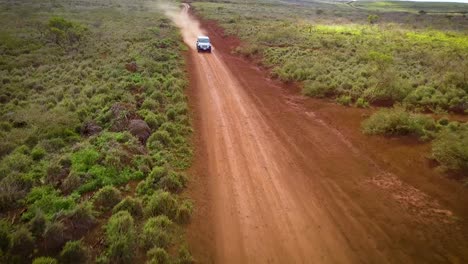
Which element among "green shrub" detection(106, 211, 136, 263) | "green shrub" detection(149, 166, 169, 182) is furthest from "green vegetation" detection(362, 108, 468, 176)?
"green shrub" detection(106, 211, 136, 263)

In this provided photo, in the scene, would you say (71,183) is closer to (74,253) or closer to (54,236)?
(54,236)

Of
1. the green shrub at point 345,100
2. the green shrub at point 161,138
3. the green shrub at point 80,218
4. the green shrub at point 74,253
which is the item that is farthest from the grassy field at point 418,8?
the green shrub at point 74,253

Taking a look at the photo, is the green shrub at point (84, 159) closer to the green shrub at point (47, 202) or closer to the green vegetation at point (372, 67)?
the green shrub at point (47, 202)

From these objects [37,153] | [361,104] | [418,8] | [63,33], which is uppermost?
[418,8]

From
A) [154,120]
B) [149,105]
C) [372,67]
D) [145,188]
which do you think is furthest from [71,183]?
[372,67]

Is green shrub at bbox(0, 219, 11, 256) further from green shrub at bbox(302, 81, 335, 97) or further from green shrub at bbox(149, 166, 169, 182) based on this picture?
green shrub at bbox(302, 81, 335, 97)

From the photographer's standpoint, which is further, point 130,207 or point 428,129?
point 428,129

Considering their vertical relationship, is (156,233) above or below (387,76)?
below
